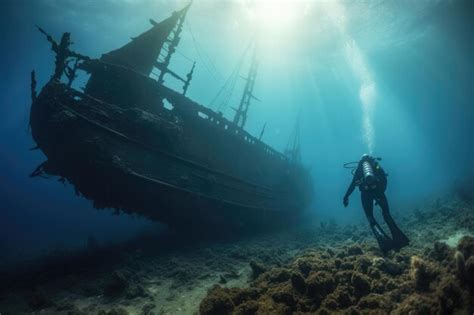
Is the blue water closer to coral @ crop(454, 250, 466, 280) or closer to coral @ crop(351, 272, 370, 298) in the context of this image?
coral @ crop(351, 272, 370, 298)

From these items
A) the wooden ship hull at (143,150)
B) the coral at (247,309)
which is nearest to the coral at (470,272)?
the coral at (247,309)

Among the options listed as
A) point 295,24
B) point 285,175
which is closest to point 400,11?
point 295,24

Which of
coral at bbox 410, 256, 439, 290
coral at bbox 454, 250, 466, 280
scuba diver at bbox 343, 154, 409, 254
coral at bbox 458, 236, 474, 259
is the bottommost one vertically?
coral at bbox 410, 256, 439, 290

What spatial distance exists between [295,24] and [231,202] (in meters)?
23.0

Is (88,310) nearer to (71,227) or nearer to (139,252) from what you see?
(139,252)

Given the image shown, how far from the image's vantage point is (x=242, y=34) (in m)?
35.8

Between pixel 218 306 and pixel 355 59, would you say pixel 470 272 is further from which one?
pixel 355 59

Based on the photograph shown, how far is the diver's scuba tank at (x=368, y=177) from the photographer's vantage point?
6.87 metres

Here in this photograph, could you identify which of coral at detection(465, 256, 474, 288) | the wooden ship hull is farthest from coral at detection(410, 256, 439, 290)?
the wooden ship hull

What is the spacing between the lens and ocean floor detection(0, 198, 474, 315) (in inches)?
155

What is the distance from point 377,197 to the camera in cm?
711

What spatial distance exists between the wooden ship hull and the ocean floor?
154cm

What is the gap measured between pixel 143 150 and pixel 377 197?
6883mm

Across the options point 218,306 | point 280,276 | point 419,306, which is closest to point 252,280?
point 280,276
